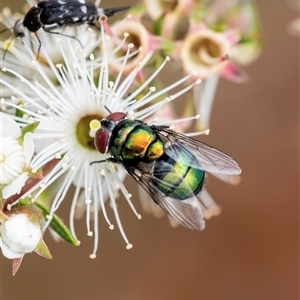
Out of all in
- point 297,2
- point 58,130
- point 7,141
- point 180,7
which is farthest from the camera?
point 297,2

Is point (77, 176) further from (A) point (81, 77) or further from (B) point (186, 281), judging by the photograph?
(B) point (186, 281)

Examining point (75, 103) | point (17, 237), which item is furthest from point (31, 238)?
point (75, 103)

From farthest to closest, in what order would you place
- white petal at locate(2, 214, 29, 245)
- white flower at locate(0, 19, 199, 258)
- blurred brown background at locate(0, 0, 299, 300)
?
blurred brown background at locate(0, 0, 299, 300), white flower at locate(0, 19, 199, 258), white petal at locate(2, 214, 29, 245)

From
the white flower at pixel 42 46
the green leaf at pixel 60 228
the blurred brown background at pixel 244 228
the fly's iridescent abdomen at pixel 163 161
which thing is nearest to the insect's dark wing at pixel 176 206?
the fly's iridescent abdomen at pixel 163 161

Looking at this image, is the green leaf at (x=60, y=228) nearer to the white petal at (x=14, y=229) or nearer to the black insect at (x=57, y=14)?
the white petal at (x=14, y=229)

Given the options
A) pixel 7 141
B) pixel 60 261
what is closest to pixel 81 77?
pixel 7 141

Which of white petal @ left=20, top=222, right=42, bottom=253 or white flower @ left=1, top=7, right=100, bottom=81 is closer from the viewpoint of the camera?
white petal @ left=20, top=222, right=42, bottom=253

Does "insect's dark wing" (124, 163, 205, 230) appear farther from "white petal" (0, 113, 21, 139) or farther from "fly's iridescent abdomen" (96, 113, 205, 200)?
"white petal" (0, 113, 21, 139)

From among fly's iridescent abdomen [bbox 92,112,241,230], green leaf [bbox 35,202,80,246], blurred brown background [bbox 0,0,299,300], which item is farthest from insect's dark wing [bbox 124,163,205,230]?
blurred brown background [bbox 0,0,299,300]
